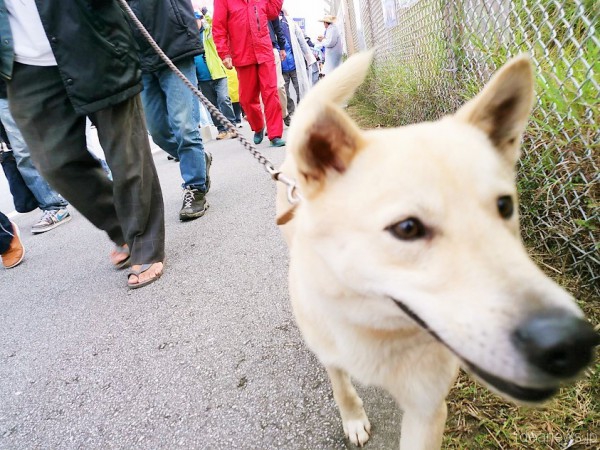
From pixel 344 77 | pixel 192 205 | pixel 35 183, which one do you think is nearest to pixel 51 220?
pixel 35 183

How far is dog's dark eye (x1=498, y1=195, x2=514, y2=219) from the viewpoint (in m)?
0.90

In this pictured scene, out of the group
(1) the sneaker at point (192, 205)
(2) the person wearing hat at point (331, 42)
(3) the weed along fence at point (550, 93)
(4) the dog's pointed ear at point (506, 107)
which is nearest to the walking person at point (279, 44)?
(2) the person wearing hat at point (331, 42)

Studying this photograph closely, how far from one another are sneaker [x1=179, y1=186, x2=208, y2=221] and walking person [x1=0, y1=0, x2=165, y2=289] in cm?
85

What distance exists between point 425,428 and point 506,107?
0.91 metres

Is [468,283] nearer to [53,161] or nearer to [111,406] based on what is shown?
[111,406]

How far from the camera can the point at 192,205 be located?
352 cm

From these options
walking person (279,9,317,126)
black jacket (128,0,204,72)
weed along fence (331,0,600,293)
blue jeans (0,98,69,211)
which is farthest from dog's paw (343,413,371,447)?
walking person (279,9,317,126)

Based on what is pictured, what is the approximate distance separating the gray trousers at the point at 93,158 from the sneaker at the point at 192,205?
0.82 meters

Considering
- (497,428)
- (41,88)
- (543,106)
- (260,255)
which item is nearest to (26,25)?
(41,88)

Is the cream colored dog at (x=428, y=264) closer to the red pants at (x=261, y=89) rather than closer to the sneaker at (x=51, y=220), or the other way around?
the sneaker at (x=51, y=220)

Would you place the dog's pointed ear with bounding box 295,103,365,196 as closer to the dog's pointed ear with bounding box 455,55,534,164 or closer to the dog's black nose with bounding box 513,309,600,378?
the dog's pointed ear with bounding box 455,55,534,164

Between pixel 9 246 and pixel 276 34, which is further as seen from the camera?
pixel 276 34

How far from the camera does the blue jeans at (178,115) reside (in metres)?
3.16

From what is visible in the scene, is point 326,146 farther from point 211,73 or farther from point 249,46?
point 211,73
